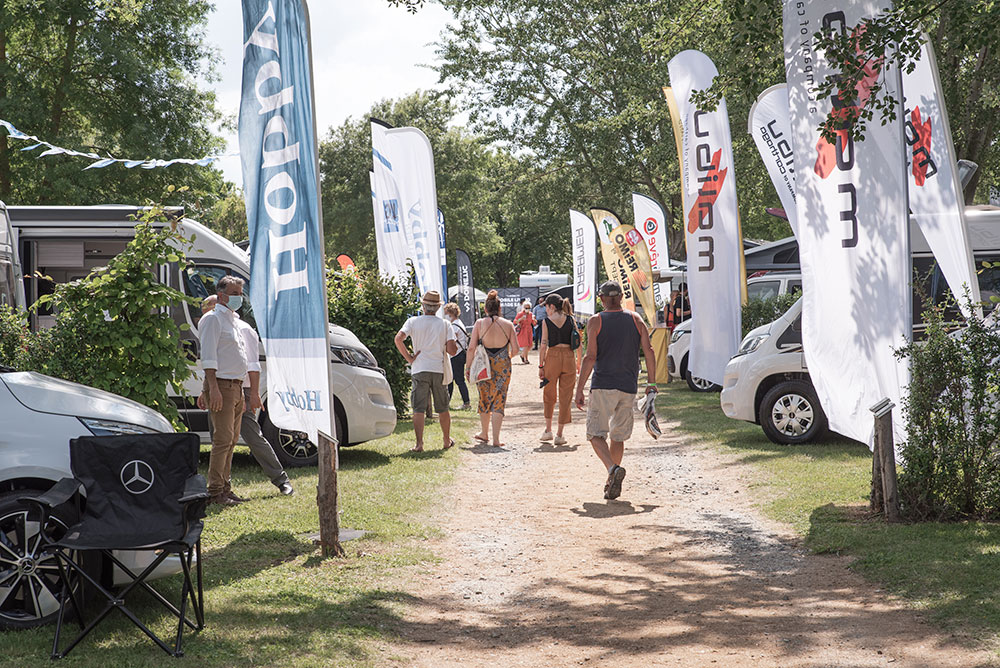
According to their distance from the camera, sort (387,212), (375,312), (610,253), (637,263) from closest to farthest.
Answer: (375,312) → (387,212) → (637,263) → (610,253)

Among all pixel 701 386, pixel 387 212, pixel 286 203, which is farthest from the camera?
pixel 701 386

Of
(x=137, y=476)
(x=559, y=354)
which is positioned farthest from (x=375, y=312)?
(x=137, y=476)

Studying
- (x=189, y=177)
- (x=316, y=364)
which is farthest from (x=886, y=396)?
(x=189, y=177)

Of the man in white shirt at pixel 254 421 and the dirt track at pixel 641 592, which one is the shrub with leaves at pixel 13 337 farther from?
the dirt track at pixel 641 592

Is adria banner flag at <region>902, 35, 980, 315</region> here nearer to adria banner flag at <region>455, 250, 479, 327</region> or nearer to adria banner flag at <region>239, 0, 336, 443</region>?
adria banner flag at <region>239, 0, 336, 443</region>

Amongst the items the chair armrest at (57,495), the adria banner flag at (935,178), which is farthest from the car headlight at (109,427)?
the adria banner flag at (935,178)

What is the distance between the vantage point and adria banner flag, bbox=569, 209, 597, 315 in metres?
24.8

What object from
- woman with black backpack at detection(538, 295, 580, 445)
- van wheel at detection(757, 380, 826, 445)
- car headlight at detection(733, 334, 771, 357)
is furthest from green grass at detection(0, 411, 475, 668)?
car headlight at detection(733, 334, 771, 357)

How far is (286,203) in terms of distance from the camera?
285 inches

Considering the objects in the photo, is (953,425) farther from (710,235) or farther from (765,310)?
(765,310)

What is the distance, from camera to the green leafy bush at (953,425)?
736cm

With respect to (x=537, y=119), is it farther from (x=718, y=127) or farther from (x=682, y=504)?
(x=682, y=504)

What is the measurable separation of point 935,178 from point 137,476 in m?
7.27

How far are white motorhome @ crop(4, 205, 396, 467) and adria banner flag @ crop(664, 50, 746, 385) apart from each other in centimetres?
498
